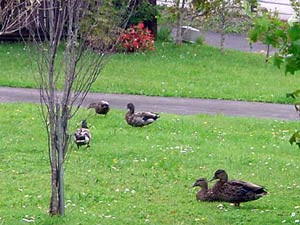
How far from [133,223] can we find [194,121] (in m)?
7.53

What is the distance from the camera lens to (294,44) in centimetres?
620

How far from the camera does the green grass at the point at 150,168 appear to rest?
9.66 m

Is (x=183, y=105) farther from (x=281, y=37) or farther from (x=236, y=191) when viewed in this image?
(x=281, y=37)

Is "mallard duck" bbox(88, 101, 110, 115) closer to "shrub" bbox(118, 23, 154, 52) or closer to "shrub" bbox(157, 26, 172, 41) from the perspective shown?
"shrub" bbox(118, 23, 154, 52)

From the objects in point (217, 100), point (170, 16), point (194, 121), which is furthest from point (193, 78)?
point (194, 121)

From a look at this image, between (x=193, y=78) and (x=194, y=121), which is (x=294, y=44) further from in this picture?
(x=193, y=78)

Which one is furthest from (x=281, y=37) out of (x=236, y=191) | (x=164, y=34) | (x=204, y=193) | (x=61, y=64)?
(x=164, y=34)

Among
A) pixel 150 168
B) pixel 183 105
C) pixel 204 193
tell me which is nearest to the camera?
pixel 204 193

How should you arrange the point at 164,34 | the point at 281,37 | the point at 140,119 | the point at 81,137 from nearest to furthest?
the point at 281,37
the point at 81,137
the point at 140,119
the point at 164,34

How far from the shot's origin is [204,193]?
10.4 metres

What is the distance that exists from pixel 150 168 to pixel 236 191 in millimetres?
2300

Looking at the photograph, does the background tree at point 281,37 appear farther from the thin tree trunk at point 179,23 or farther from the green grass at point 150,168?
the thin tree trunk at point 179,23

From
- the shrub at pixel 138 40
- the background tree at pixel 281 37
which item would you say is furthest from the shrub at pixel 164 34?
the background tree at pixel 281 37

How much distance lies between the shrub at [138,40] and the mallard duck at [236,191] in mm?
15515
